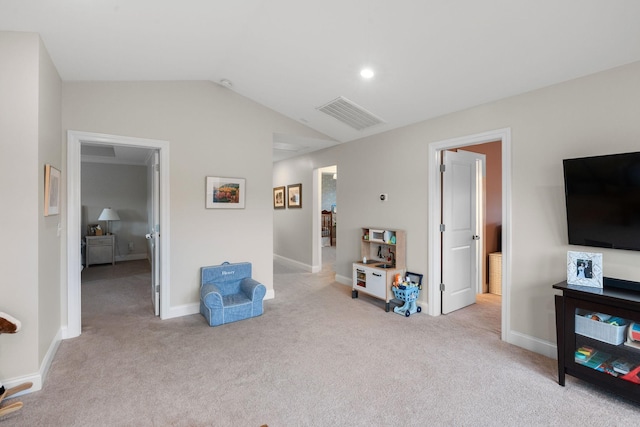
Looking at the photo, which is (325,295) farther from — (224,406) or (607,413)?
(607,413)

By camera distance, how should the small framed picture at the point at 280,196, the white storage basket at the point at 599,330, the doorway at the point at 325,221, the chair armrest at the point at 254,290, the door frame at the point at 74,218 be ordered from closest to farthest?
the white storage basket at the point at 599,330 < the door frame at the point at 74,218 < the chair armrest at the point at 254,290 < the doorway at the point at 325,221 < the small framed picture at the point at 280,196

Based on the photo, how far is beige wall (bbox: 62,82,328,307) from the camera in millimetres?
3260

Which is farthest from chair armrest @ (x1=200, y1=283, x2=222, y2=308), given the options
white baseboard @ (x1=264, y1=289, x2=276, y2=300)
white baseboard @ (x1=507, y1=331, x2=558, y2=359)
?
white baseboard @ (x1=507, y1=331, x2=558, y2=359)

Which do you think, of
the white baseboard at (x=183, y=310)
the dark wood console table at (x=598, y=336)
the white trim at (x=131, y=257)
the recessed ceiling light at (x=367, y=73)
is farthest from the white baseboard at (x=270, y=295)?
the white trim at (x=131, y=257)

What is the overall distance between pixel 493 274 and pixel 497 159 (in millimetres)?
1743

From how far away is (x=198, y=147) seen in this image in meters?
3.77

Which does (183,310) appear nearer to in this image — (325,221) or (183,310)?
(183,310)

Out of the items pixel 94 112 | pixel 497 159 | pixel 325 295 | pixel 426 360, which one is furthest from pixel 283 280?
pixel 497 159

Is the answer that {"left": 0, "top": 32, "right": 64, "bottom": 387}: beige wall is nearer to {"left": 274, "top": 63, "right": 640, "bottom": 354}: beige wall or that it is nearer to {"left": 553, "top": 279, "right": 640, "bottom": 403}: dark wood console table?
{"left": 274, "top": 63, "right": 640, "bottom": 354}: beige wall

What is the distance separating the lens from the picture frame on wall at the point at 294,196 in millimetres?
6367

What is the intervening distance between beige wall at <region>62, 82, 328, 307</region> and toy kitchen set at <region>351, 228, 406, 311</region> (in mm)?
1307

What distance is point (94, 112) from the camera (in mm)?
3178

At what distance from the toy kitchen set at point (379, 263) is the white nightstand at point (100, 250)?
5568 millimetres

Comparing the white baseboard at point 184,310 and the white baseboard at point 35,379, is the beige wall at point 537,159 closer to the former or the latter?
the white baseboard at point 184,310
